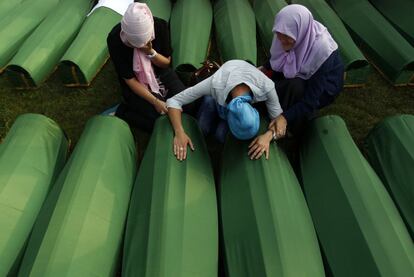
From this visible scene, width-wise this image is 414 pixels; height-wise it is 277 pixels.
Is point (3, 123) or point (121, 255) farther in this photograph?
point (3, 123)

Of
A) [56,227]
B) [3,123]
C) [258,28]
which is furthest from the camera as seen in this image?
[258,28]

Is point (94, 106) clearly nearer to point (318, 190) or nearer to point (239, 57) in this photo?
point (239, 57)

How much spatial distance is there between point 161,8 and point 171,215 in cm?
319

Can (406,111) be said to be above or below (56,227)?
below

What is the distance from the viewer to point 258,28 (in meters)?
4.90

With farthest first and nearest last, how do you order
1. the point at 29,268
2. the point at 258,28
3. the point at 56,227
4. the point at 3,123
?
the point at 258,28
the point at 3,123
the point at 56,227
the point at 29,268

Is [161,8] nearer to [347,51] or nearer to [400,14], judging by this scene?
[347,51]

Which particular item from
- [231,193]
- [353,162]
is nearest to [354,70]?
[353,162]

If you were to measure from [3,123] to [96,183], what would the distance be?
1.82 metres

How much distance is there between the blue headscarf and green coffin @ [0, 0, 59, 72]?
→ 2.95 metres

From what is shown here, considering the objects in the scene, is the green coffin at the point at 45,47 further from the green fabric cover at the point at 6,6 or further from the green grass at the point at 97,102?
the green fabric cover at the point at 6,6

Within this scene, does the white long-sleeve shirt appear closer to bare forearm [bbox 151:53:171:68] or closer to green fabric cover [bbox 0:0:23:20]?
bare forearm [bbox 151:53:171:68]

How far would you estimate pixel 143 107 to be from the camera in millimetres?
3641

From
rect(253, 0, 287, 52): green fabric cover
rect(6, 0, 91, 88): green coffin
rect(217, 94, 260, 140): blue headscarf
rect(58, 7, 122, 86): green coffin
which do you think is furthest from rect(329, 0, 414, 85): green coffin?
rect(6, 0, 91, 88): green coffin
